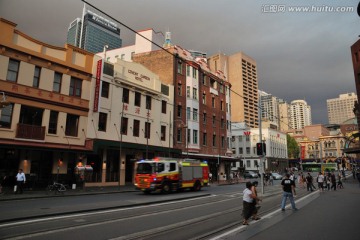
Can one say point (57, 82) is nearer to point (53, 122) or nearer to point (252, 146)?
point (53, 122)

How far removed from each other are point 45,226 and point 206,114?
38.7 metres

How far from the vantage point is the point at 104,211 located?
539 inches

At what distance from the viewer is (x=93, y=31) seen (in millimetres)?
135250

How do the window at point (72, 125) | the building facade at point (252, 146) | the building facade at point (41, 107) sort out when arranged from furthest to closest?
the building facade at point (252, 146), the window at point (72, 125), the building facade at point (41, 107)

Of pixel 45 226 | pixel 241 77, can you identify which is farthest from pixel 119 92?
pixel 241 77

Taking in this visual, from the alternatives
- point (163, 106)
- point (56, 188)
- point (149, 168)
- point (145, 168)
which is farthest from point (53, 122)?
point (163, 106)

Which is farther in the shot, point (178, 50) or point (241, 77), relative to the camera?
point (241, 77)

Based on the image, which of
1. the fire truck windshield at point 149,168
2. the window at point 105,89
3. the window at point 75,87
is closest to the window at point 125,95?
the window at point 105,89

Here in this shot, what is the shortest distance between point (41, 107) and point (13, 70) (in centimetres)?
361

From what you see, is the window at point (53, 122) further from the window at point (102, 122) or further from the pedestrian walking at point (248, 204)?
the pedestrian walking at point (248, 204)

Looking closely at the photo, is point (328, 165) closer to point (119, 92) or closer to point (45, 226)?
point (119, 92)

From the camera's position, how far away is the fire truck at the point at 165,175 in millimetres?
23172

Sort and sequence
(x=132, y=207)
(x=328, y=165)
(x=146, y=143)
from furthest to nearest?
1. (x=328, y=165)
2. (x=146, y=143)
3. (x=132, y=207)

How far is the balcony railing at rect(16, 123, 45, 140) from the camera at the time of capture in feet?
74.9
